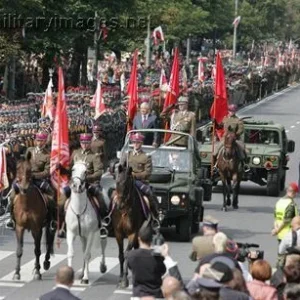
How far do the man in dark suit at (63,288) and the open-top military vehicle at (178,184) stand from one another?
423 inches

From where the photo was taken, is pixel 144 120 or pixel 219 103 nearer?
pixel 144 120

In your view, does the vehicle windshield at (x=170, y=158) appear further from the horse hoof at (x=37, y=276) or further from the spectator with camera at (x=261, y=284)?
the spectator with camera at (x=261, y=284)

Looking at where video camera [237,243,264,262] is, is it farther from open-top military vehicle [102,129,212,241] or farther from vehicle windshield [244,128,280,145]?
vehicle windshield [244,128,280,145]

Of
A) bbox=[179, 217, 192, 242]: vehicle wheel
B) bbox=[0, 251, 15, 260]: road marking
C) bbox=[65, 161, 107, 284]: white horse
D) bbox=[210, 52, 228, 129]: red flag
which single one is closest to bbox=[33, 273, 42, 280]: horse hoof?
bbox=[65, 161, 107, 284]: white horse

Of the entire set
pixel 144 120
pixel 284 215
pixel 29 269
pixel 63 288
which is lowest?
pixel 29 269

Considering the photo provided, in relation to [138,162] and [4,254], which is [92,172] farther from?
[4,254]

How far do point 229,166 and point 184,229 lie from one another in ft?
18.9

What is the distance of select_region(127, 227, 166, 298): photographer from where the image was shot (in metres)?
16.4

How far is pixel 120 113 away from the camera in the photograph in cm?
4103

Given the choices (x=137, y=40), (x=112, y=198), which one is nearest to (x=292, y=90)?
(x=137, y=40)

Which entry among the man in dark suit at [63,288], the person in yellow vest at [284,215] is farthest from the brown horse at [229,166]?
the man in dark suit at [63,288]

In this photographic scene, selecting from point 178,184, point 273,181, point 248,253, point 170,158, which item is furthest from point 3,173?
point 248,253

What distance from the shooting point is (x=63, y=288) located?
14078 mm

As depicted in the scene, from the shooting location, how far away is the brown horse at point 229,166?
3159cm
